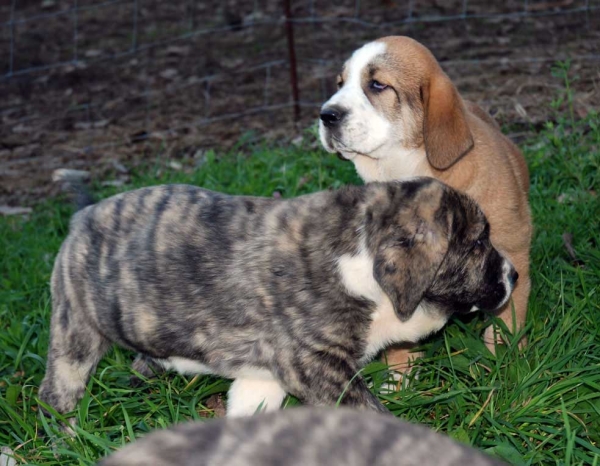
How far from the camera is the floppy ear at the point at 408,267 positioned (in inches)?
129

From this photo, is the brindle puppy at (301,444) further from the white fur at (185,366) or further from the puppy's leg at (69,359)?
the puppy's leg at (69,359)

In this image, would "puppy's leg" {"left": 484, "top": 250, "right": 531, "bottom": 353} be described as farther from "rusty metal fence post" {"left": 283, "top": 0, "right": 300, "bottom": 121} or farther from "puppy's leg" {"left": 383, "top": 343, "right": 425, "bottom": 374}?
"rusty metal fence post" {"left": 283, "top": 0, "right": 300, "bottom": 121}

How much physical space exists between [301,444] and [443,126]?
269 centimetres

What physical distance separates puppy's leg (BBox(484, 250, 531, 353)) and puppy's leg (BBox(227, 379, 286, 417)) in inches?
37.3

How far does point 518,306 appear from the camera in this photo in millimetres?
4023

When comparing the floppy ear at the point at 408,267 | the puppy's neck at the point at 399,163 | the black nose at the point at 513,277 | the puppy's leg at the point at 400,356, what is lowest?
the puppy's leg at the point at 400,356

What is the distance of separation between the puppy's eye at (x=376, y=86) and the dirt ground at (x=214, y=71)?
2067 mm

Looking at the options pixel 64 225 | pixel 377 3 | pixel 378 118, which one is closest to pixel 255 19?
pixel 377 3

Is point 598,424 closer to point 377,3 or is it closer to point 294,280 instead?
point 294,280

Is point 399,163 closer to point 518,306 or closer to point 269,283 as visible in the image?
point 518,306

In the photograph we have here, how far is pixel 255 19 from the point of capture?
10109 mm

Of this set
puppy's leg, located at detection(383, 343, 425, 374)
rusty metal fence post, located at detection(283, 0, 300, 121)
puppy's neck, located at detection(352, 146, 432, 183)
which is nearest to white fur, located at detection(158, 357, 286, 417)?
puppy's leg, located at detection(383, 343, 425, 374)

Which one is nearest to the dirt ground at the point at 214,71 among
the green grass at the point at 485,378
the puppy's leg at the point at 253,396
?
the green grass at the point at 485,378

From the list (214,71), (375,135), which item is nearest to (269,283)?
(375,135)
